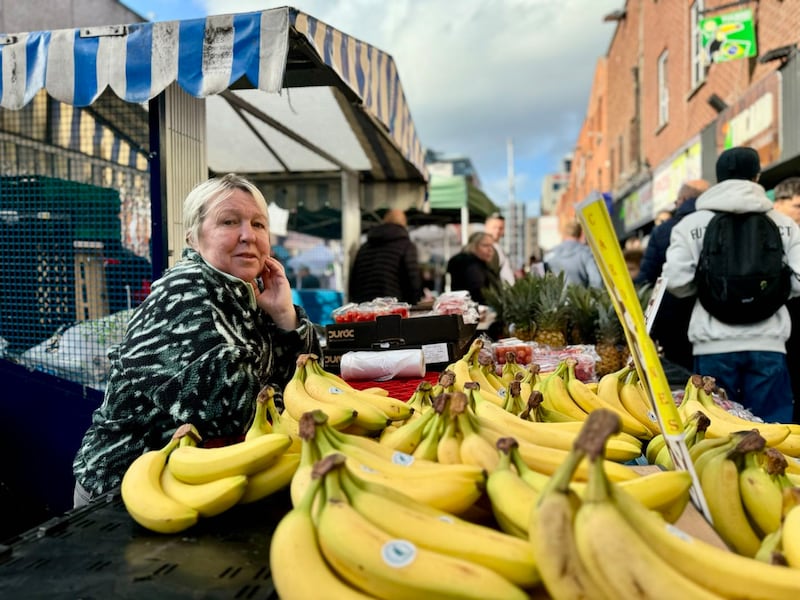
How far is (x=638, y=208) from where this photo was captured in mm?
18562

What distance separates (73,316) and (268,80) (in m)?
2.11

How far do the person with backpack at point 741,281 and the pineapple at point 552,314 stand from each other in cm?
70

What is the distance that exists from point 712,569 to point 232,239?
6.16ft

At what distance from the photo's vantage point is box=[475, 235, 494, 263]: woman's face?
21.4ft

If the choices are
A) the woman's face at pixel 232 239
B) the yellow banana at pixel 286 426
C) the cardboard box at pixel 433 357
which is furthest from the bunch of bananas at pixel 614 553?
the cardboard box at pixel 433 357

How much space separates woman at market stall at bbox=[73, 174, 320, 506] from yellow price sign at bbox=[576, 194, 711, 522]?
1.16 m

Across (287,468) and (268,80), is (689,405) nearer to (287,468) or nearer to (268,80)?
(287,468)

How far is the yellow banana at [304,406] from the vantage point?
4.84 feet

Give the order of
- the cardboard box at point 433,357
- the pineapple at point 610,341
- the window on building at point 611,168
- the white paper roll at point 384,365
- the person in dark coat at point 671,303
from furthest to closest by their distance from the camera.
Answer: the window on building at point 611,168 < the person in dark coat at point 671,303 < the pineapple at point 610,341 < the cardboard box at point 433,357 < the white paper roll at point 384,365

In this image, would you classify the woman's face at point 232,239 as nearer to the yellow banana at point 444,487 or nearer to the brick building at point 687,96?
the yellow banana at point 444,487

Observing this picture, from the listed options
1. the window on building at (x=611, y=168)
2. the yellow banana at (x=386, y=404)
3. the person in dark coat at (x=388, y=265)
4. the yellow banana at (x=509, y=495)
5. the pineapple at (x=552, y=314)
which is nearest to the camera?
the yellow banana at (x=509, y=495)

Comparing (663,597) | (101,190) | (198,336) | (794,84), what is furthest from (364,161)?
→ (663,597)

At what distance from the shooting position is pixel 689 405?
191 centimetres

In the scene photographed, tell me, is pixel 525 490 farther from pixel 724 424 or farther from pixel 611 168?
pixel 611 168
